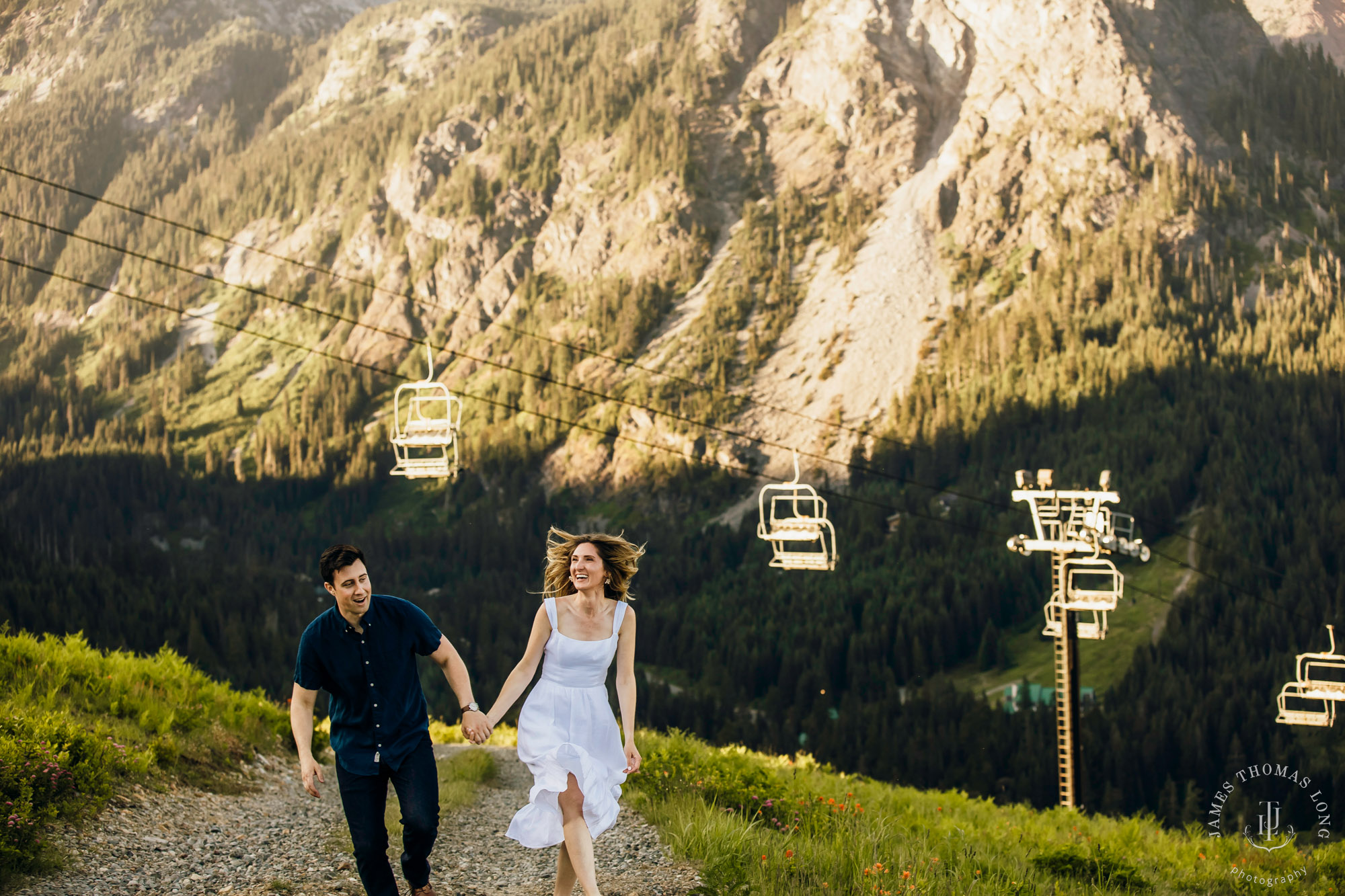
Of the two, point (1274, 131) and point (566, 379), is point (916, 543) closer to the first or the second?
point (566, 379)

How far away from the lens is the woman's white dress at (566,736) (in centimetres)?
673

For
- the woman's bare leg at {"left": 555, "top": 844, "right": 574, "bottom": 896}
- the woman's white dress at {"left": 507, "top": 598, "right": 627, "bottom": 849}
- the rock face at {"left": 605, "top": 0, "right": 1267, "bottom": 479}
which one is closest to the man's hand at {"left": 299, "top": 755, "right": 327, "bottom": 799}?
the woman's white dress at {"left": 507, "top": 598, "right": 627, "bottom": 849}

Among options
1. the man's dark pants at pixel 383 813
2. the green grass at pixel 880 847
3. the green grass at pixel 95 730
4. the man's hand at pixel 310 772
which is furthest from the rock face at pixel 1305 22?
the man's hand at pixel 310 772

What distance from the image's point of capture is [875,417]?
148625 millimetres

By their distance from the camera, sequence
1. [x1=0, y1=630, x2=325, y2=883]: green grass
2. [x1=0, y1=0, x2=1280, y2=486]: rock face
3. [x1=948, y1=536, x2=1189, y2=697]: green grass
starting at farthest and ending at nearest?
[x1=0, y1=0, x2=1280, y2=486]: rock face
[x1=948, y1=536, x2=1189, y2=697]: green grass
[x1=0, y1=630, x2=325, y2=883]: green grass

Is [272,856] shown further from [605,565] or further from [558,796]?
[605,565]

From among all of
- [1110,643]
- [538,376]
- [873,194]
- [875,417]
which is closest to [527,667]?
[1110,643]

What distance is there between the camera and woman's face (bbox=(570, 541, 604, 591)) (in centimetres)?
674

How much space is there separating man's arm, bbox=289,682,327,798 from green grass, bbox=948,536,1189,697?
9106cm

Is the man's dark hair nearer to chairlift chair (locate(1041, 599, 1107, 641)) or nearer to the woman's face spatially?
the woman's face

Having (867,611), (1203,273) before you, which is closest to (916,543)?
(867,611)

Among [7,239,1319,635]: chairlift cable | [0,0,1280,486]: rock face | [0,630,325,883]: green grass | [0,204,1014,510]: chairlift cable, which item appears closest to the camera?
[0,630,325,883]: green grass

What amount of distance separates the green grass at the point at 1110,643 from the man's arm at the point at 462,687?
90674 mm

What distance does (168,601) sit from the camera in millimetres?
100375
